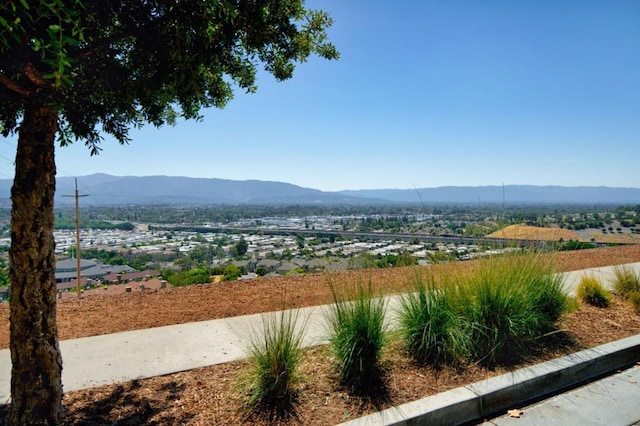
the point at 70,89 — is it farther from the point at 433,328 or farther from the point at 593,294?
the point at 593,294

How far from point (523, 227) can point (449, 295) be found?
8.01 ft

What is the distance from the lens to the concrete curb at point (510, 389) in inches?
118

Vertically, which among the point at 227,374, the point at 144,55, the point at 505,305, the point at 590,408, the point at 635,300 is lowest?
the point at 590,408

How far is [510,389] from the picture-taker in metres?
3.47

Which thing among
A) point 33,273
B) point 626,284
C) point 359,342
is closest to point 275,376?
point 359,342

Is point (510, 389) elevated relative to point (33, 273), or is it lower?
lower

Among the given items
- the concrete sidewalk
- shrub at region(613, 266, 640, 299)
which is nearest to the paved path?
the concrete sidewalk

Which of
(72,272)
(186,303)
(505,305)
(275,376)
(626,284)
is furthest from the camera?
(72,272)

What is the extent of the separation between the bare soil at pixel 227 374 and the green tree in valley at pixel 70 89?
2.52 ft

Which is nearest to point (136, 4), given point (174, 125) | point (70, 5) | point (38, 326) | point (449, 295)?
point (70, 5)

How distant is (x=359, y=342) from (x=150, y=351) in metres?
2.45

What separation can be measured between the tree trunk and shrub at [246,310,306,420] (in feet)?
4.52

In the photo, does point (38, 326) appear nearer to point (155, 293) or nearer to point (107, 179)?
point (155, 293)

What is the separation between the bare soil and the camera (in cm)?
301
